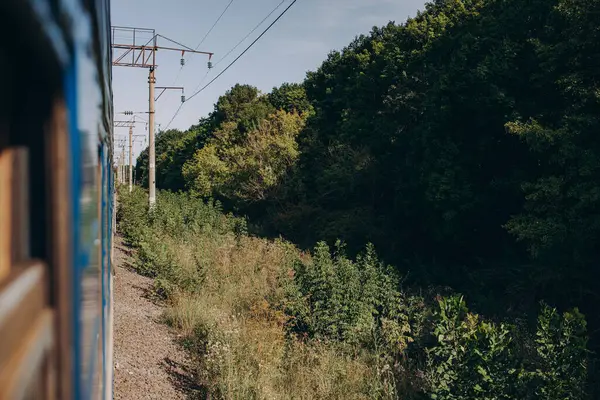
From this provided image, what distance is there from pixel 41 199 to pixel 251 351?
21.6 ft

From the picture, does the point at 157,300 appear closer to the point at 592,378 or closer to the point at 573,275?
the point at 592,378

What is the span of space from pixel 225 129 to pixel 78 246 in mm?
37055

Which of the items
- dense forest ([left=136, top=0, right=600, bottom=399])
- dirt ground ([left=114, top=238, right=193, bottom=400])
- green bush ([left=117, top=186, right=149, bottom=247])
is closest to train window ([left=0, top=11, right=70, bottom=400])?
dirt ground ([left=114, top=238, right=193, bottom=400])

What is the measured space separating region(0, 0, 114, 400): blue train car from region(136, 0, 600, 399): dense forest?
606cm

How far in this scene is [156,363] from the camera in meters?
7.20

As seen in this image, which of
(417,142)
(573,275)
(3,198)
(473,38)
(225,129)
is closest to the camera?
(3,198)

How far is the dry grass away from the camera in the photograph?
639cm

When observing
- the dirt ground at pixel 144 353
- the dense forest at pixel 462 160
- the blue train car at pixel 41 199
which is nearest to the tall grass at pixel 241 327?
the dirt ground at pixel 144 353

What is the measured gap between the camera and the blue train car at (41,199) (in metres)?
0.65

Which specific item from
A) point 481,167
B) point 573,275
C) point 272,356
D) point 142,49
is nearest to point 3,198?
point 272,356

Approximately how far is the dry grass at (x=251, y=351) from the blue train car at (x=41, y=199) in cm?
537

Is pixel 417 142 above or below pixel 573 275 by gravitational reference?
above

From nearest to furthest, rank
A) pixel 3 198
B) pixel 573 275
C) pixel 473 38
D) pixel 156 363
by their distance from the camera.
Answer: pixel 3 198 < pixel 156 363 < pixel 573 275 < pixel 473 38

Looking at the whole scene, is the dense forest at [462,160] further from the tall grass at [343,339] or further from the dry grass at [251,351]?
the dry grass at [251,351]
